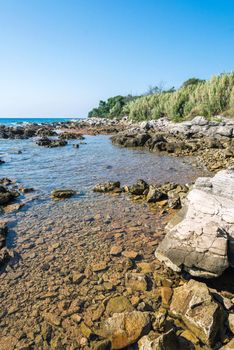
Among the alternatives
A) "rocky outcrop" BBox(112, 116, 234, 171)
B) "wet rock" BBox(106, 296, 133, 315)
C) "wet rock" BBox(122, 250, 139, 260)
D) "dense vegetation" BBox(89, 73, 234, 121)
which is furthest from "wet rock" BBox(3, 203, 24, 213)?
"dense vegetation" BBox(89, 73, 234, 121)

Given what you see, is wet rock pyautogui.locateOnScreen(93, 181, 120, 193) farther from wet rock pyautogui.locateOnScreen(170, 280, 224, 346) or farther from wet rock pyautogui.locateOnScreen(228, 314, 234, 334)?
wet rock pyautogui.locateOnScreen(228, 314, 234, 334)

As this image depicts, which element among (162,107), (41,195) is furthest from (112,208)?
(162,107)

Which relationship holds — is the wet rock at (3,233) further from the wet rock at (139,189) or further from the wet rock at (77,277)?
the wet rock at (139,189)

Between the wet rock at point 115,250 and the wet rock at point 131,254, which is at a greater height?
the wet rock at point 115,250

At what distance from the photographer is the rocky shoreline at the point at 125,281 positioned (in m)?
3.76

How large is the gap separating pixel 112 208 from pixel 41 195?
10.9ft

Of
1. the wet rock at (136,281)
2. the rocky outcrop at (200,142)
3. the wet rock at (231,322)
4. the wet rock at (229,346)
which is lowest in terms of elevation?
the wet rock at (136,281)

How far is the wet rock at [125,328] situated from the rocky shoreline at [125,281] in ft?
0.04

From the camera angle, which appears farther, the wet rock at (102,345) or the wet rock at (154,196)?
the wet rock at (154,196)

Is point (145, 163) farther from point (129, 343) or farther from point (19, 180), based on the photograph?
point (129, 343)

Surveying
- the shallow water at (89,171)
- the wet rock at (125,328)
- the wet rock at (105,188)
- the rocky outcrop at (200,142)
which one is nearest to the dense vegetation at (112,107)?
the rocky outcrop at (200,142)

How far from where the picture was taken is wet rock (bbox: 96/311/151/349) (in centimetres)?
368

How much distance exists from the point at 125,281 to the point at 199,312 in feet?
5.31

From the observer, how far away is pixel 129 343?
365 cm
